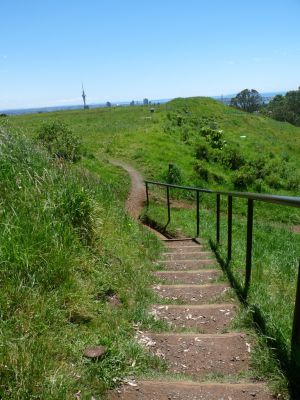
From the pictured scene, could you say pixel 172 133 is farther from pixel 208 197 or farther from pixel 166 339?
pixel 166 339

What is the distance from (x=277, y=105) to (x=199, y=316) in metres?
115

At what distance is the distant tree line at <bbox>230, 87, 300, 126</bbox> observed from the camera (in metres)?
92.2

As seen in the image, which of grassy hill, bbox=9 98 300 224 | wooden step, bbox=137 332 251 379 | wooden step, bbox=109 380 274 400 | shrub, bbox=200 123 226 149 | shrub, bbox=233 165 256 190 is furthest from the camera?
shrub, bbox=200 123 226 149

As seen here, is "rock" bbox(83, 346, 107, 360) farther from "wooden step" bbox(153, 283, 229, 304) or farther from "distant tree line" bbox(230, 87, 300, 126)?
"distant tree line" bbox(230, 87, 300, 126)

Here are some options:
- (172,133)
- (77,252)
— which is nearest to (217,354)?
(77,252)

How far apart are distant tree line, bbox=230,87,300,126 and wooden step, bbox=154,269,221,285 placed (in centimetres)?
8604

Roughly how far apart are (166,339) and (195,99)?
1811 inches

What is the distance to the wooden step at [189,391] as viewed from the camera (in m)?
2.49

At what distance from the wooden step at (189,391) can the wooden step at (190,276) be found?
7.76 ft

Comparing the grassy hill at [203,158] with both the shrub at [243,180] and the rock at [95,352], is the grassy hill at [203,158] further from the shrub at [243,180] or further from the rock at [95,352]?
the rock at [95,352]

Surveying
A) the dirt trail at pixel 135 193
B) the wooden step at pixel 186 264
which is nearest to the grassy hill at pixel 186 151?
the dirt trail at pixel 135 193

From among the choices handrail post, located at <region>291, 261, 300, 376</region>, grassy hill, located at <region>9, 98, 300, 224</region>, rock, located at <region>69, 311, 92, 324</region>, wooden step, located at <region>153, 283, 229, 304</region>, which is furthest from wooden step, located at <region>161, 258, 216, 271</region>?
grassy hill, located at <region>9, 98, 300, 224</region>

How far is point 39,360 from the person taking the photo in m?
2.38

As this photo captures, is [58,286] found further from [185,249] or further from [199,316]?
[185,249]
